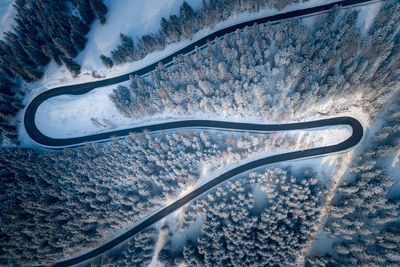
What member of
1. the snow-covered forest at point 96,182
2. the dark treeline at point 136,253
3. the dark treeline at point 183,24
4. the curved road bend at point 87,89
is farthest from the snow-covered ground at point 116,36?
the dark treeline at point 136,253

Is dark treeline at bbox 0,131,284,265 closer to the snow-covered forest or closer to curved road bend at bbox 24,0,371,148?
the snow-covered forest

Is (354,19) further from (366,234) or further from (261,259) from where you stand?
(261,259)

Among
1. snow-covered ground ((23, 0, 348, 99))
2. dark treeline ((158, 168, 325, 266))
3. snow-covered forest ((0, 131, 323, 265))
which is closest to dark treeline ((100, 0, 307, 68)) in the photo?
snow-covered ground ((23, 0, 348, 99))

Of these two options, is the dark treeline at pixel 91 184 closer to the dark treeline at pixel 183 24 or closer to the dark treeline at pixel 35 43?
the dark treeline at pixel 35 43

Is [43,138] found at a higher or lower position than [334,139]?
lower

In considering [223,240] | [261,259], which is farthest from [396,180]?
[223,240]
